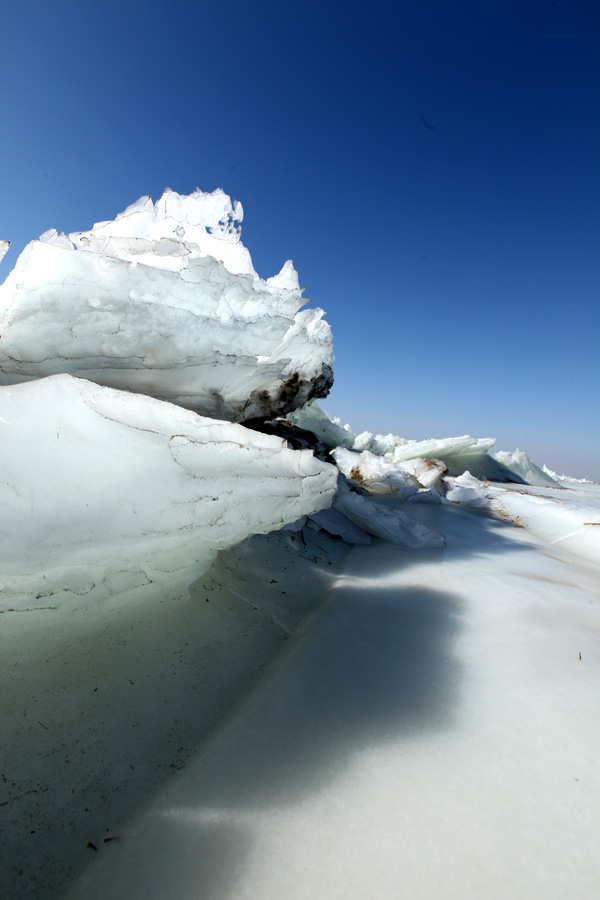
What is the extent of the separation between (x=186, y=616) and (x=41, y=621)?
1.04ft

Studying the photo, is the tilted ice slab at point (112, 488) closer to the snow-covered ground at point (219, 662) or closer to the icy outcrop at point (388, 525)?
the snow-covered ground at point (219, 662)

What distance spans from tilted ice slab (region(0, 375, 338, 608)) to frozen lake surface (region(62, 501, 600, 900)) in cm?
39

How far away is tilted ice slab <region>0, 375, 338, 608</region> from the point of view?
759 mm

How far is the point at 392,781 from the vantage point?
623 mm

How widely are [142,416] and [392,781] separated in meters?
0.83

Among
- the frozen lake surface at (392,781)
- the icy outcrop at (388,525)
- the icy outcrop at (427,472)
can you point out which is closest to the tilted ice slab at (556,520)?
the icy outcrop at (427,472)

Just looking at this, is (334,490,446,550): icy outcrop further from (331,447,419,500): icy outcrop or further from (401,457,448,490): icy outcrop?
(401,457,448,490): icy outcrop

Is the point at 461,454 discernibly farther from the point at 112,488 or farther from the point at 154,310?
the point at 112,488

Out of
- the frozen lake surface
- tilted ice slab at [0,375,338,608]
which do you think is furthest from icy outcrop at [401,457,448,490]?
tilted ice slab at [0,375,338,608]

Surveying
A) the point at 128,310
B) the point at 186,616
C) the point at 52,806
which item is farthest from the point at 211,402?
the point at 52,806

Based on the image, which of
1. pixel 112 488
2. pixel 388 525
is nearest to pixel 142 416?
pixel 112 488

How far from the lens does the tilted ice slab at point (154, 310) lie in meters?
1.16

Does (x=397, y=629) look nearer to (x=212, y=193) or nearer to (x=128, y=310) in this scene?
(x=128, y=310)

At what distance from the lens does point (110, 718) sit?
722 millimetres
